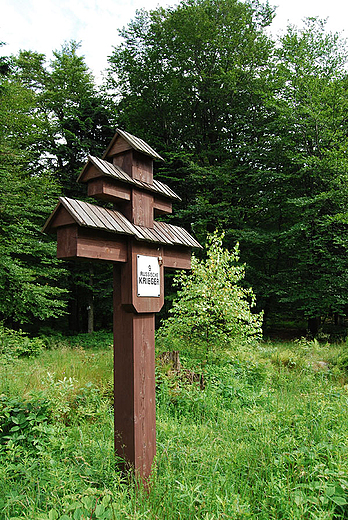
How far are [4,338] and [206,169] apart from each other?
30.7ft

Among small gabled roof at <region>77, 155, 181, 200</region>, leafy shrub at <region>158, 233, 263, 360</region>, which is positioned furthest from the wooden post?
leafy shrub at <region>158, 233, 263, 360</region>

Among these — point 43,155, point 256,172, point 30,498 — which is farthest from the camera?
point 43,155

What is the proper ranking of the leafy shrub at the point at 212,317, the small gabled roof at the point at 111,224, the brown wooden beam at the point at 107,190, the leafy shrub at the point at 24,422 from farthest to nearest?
the leafy shrub at the point at 212,317 → the leafy shrub at the point at 24,422 → the brown wooden beam at the point at 107,190 → the small gabled roof at the point at 111,224

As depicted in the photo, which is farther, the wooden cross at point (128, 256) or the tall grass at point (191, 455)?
the wooden cross at point (128, 256)

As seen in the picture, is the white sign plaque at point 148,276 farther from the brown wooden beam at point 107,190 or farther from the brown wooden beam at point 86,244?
the brown wooden beam at point 107,190

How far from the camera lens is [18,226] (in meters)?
10.3

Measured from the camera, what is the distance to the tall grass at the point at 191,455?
6.97 feet

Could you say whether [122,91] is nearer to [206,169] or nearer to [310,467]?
[206,169]

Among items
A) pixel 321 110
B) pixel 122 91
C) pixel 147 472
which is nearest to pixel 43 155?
pixel 122 91

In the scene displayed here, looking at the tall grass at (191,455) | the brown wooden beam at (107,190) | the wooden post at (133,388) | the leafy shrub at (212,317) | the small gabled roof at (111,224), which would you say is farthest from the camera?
the leafy shrub at (212,317)

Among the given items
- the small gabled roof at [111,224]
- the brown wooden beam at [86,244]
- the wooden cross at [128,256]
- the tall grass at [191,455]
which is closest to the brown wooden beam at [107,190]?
the wooden cross at [128,256]

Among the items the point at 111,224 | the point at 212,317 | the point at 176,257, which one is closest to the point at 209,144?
the point at 212,317

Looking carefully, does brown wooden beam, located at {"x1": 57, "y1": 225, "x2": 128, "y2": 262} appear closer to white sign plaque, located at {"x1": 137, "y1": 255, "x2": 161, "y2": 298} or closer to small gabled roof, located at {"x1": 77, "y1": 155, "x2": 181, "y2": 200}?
white sign plaque, located at {"x1": 137, "y1": 255, "x2": 161, "y2": 298}

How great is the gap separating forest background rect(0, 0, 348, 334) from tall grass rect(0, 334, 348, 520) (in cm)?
658
